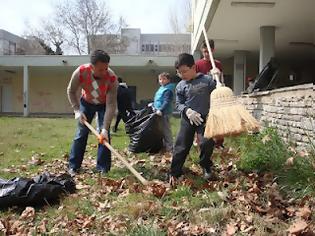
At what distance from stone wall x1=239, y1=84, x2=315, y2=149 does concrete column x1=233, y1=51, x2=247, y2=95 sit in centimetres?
1279

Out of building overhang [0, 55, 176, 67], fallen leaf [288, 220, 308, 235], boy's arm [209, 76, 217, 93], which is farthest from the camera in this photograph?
building overhang [0, 55, 176, 67]

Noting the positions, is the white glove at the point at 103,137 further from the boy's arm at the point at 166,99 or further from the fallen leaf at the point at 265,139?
the boy's arm at the point at 166,99

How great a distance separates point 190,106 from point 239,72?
688 inches

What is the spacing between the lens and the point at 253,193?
4.61 metres

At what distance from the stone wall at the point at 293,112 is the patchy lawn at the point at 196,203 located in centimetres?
45

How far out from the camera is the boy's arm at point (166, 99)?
8067mm

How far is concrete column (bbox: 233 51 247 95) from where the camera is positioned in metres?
22.3

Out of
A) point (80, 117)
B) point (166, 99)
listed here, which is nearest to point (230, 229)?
point (80, 117)

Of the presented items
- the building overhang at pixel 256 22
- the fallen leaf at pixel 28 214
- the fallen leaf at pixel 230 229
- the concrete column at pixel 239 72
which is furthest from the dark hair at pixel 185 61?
the concrete column at pixel 239 72

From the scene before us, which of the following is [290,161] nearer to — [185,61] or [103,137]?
[185,61]

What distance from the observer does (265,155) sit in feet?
18.6

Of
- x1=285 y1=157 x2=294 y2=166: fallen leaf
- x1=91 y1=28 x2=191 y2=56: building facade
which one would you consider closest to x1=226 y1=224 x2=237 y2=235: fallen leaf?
x1=285 y1=157 x2=294 y2=166: fallen leaf

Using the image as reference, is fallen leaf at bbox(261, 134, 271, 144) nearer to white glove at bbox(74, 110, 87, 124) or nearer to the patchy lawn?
the patchy lawn

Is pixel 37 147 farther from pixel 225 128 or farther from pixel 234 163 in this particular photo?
pixel 225 128
